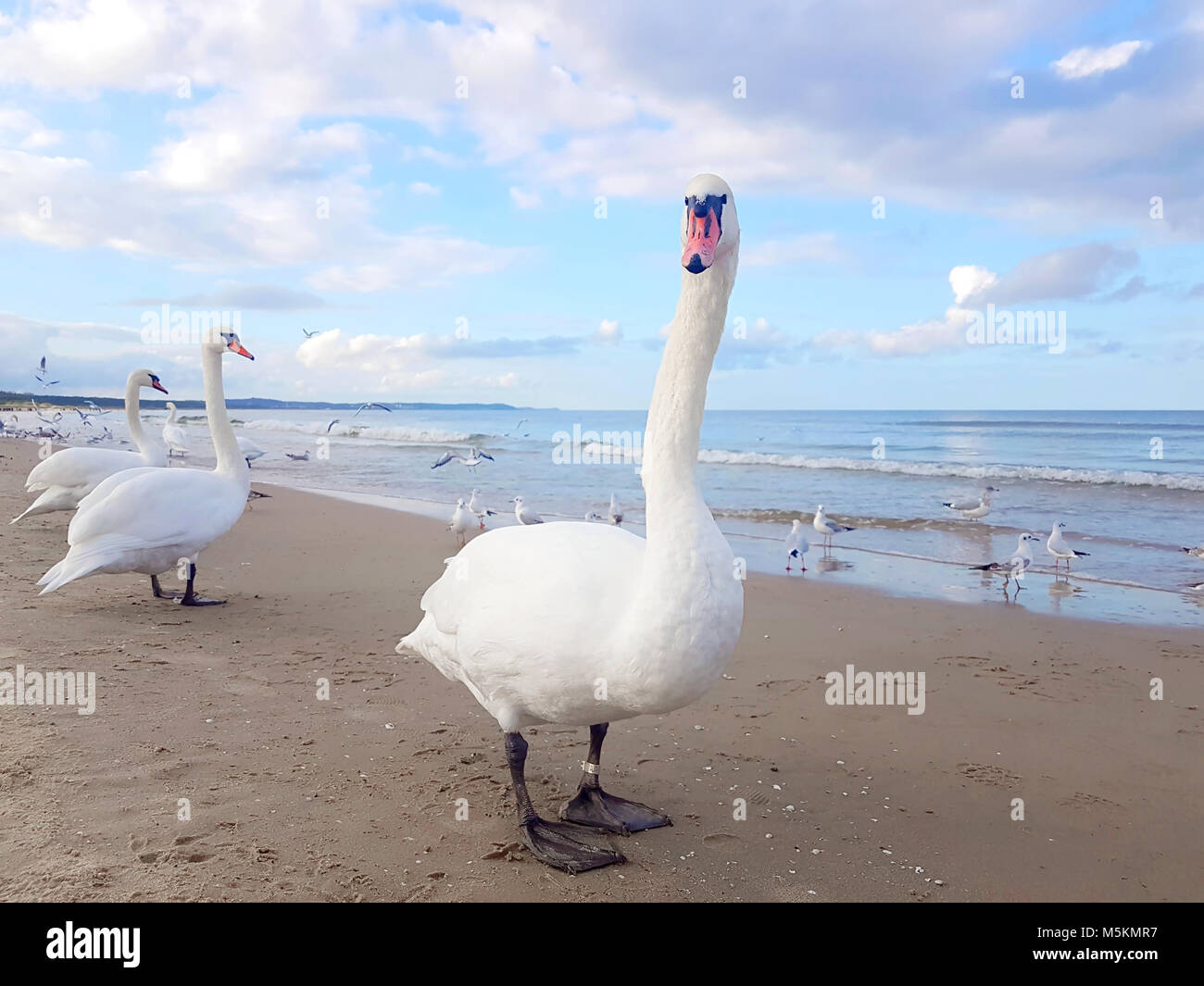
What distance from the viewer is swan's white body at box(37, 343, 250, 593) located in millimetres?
6785

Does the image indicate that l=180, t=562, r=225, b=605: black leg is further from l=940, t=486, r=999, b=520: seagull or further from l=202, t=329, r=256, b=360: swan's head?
l=940, t=486, r=999, b=520: seagull

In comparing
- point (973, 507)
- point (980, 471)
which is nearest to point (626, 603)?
point (973, 507)

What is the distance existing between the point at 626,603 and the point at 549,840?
1.18m

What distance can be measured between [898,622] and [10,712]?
7.05m

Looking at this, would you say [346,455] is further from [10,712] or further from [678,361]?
[678,361]

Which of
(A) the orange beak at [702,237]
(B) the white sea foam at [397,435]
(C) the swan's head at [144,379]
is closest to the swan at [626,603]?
(A) the orange beak at [702,237]

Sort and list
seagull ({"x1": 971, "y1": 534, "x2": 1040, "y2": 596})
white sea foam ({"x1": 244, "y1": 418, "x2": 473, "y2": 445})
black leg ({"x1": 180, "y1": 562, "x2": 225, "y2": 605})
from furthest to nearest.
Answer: white sea foam ({"x1": 244, "y1": 418, "x2": 473, "y2": 445}), seagull ({"x1": 971, "y1": 534, "x2": 1040, "y2": 596}), black leg ({"x1": 180, "y1": 562, "x2": 225, "y2": 605})

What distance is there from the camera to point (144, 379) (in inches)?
455

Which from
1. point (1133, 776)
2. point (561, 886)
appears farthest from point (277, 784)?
point (1133, 776)

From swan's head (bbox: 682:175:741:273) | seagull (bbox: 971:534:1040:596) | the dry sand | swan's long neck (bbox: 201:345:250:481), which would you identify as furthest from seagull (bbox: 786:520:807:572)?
swan's head (bbox: 682:175:741:273)

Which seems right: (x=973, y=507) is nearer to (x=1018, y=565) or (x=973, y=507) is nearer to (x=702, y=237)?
(x=1018, y=565)

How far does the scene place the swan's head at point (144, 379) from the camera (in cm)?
1138

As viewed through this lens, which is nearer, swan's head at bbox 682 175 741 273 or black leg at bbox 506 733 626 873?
swan's head at bbox 682 175 741 273

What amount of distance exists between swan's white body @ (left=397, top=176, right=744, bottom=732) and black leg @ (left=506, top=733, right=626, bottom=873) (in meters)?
0.16
